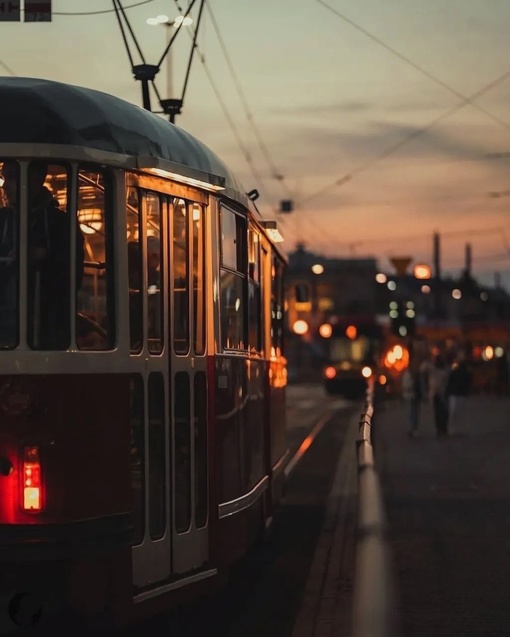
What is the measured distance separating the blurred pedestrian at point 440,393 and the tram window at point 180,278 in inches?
823

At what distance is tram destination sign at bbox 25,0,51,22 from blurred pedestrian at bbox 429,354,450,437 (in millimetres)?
15077

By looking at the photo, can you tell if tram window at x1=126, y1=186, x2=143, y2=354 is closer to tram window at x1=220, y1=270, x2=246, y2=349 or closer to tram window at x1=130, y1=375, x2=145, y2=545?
tram window at x1=130, y1=375, x2=145, y2=545

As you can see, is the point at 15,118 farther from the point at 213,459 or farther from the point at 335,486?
the point at 335,486

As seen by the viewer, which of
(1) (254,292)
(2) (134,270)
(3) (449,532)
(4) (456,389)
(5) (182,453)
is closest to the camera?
(2) (134,270)

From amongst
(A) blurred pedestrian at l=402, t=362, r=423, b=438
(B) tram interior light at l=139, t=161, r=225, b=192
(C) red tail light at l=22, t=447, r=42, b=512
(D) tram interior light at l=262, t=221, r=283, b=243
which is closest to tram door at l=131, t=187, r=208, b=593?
(B) tram interior light at l=139, t=161, r=225, b=192

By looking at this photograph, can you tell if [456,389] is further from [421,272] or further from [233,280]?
[233,280]

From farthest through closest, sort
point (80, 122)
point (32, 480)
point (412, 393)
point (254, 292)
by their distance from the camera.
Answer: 1. point (412, 393)
2. point (254, 292)
3. point (80, 122)
4. point (32, 480)

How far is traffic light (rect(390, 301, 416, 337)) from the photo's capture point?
32.3 metres

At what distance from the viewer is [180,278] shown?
830 cm

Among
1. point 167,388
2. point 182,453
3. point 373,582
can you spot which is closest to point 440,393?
point 182,453

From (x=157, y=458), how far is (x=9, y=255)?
1.40m

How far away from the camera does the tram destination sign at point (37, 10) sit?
15602mm

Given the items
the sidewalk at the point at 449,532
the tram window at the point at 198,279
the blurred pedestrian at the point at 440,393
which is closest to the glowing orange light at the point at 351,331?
the blurred pedestrian at the point at 440,393

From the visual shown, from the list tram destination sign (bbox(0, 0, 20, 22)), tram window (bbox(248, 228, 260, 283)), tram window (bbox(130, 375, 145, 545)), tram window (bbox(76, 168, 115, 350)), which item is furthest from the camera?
tram destination sign (bbox(0, 0, 20, 22))
